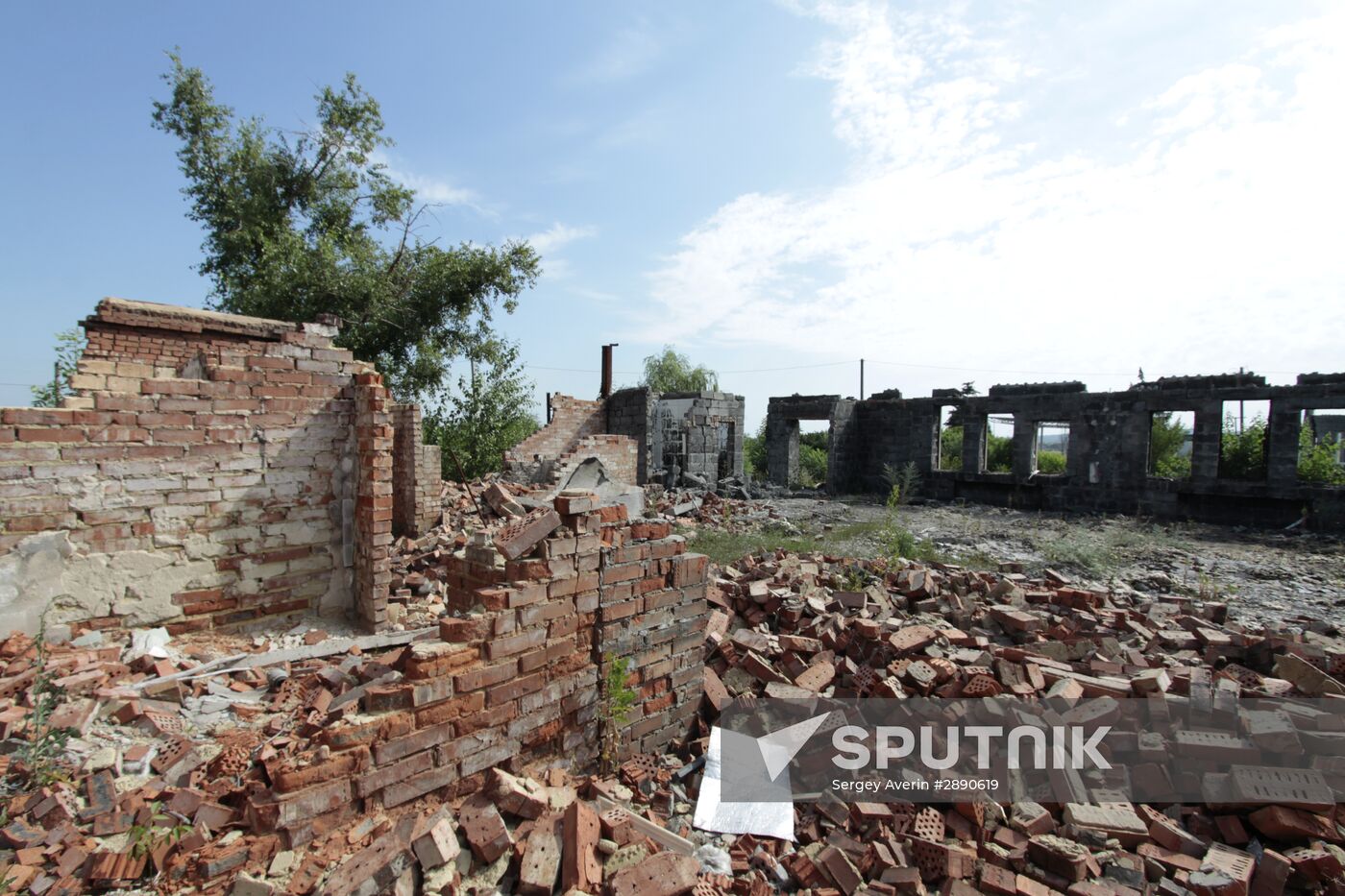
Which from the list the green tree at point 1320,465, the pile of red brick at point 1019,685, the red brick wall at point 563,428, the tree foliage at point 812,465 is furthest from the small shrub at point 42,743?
the tree foliage at point 812,465

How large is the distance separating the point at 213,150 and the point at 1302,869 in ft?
66.0

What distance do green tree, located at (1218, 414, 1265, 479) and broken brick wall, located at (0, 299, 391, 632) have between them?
17.3 m

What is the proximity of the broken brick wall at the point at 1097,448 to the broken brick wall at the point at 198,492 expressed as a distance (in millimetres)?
15162

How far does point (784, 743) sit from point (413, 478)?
7125 millimetres

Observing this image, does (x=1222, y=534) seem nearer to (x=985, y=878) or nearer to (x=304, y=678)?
(x=985, y=878)

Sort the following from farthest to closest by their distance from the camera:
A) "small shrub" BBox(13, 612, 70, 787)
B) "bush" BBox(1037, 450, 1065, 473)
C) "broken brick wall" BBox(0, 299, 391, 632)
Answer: "bush" BBox(1037, 450, 1065, 473) < "broken brick wall" BBox(0, 299, 391, 632) < "small shrub" BBox(13, 612, 70, 787)

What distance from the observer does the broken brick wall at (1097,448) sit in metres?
12.4

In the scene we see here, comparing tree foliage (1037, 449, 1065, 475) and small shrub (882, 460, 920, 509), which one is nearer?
small shrub (882, 460, 920, 509)

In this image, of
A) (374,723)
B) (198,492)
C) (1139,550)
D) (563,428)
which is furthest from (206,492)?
(1139,550)

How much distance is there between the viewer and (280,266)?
517 inches

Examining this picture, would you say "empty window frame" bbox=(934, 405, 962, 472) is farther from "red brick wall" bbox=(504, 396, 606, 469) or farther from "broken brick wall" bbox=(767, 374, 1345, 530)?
"red brick wall" bbox=(504, 396, 606, 469)

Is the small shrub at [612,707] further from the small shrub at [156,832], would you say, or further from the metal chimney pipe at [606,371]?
the metal chimney pipe at [606,371]

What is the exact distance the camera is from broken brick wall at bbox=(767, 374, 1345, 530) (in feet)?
40.8

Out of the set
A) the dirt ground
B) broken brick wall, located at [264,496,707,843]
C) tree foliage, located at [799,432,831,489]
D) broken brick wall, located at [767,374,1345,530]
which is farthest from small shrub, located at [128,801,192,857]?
tree foliage, located at [799,432,831,489]
